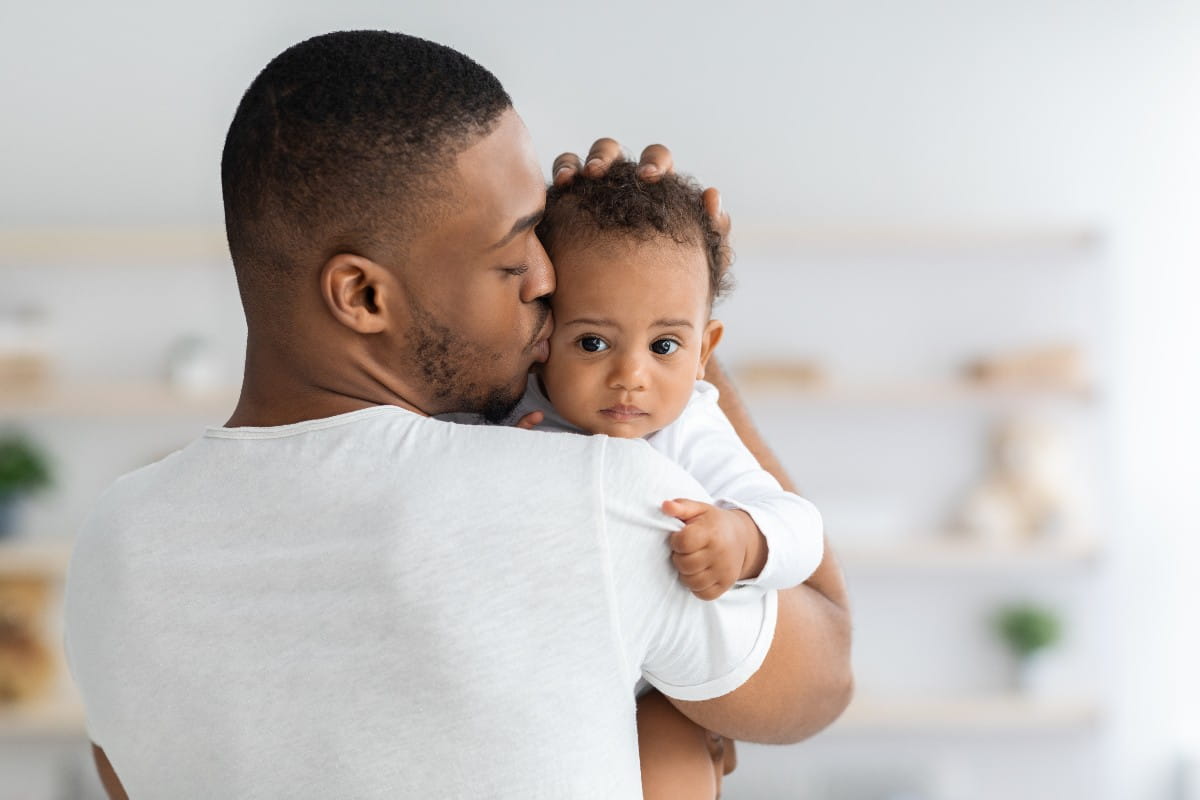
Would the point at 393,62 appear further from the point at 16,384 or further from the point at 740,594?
the point at 16,384

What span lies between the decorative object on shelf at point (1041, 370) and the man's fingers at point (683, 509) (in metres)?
3.14

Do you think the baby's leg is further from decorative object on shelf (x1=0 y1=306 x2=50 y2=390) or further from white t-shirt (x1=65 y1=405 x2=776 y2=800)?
decorative object on shelf (x1=0 y1=306 x2=50 y2=390)

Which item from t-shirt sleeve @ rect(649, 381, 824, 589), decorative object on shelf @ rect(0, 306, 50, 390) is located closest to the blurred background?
decorative object on shelf @ rect(0, 306, 50, 390)

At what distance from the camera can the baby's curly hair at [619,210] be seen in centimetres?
113

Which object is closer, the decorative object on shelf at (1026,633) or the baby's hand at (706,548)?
the baby's hand at (706,548)

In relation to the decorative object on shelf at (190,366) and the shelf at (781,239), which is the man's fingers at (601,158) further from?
the decorative object on shelf at (190,366)

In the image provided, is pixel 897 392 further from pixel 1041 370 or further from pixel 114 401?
pixel 114 401

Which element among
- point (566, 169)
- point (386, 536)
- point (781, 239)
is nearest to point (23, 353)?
point (781, 239)

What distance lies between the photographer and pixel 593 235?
1129 millimetres

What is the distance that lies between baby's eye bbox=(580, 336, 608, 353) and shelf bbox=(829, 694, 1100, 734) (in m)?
2.90

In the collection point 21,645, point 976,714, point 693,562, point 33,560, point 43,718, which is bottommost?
point 976,714

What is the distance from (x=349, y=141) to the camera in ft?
2.81

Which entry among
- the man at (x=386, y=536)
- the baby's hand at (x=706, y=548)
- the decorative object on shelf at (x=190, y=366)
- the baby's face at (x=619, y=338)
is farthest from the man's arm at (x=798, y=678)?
the decorative object on shelf at (x=190, y=366)

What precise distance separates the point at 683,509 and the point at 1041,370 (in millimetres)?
3191
